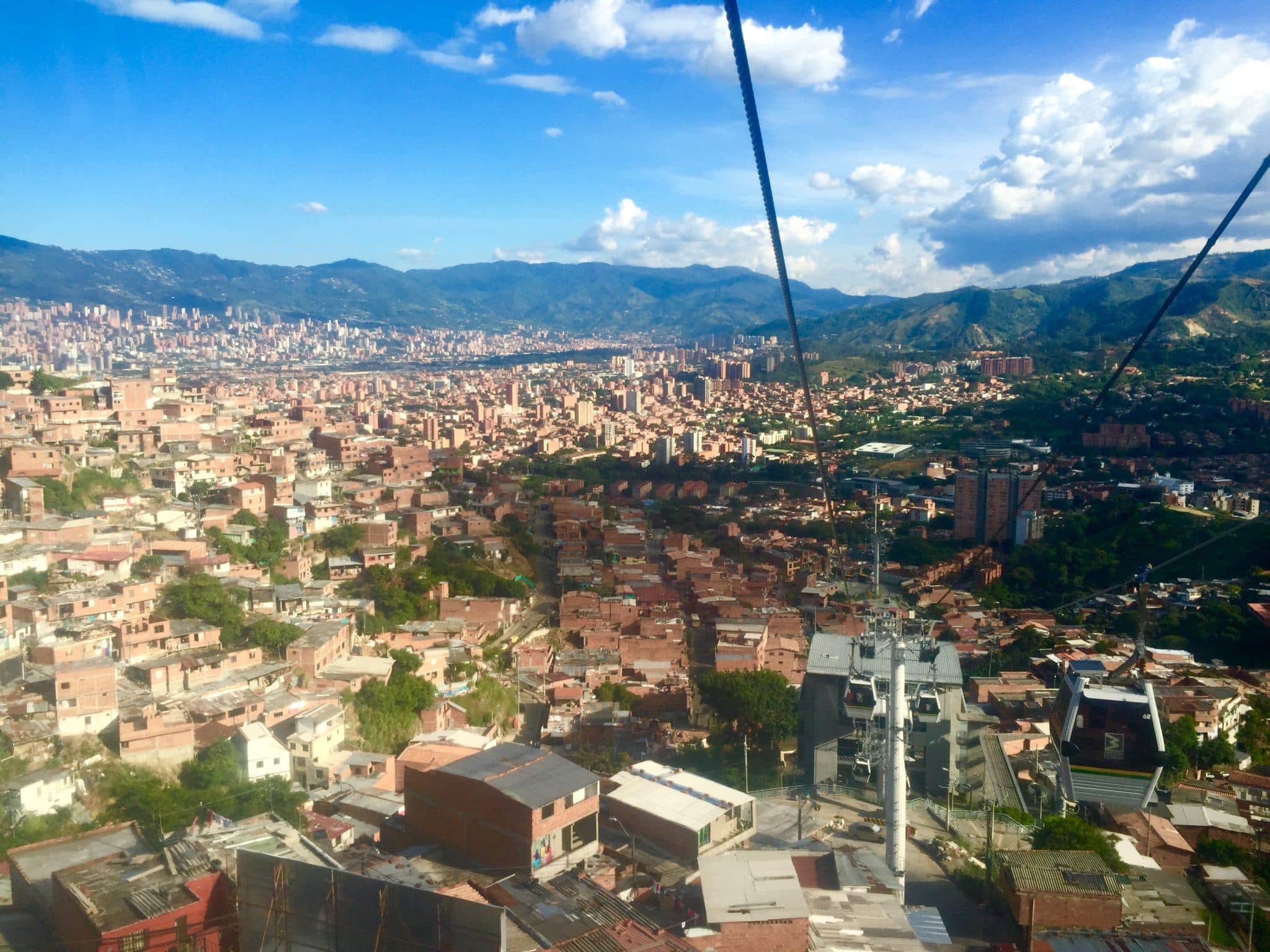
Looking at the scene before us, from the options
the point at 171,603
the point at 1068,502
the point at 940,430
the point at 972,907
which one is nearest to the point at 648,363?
the point at 940,430

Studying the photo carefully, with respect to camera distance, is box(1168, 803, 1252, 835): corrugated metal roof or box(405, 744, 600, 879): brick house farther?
box(1168, 803, 1252, 835): corrugated metal roof

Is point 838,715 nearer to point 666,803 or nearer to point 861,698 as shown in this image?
point 861,698

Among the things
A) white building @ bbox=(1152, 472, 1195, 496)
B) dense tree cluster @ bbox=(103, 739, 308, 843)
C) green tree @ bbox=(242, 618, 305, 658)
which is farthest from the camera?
white building @ bbox=(1152, 472, 1195, 496)

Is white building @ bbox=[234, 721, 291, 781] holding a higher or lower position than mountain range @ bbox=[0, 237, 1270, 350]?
lower

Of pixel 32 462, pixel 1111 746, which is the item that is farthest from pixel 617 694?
pixel 32 462

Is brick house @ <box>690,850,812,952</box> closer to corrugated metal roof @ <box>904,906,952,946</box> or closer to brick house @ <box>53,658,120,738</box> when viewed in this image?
corrugated metal roof @ <box>904,906,952,946</box>

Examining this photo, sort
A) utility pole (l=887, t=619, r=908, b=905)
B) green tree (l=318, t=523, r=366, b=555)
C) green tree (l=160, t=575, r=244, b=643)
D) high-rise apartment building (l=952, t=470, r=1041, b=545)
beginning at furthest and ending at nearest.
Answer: high-rise apartment building (l=952, t=470, r=1041, b=545)
green tree (l=318, t=523, r=366, b=555)
green tree (l=160, t=575, r=244, b=643)
utility pole (l=887, t=619, r=908, b=905)

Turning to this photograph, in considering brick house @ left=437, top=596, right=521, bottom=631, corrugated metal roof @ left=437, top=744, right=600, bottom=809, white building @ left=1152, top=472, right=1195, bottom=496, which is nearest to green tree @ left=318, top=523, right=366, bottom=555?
brick house @ left=437, top=596, right=521, bottom=631
